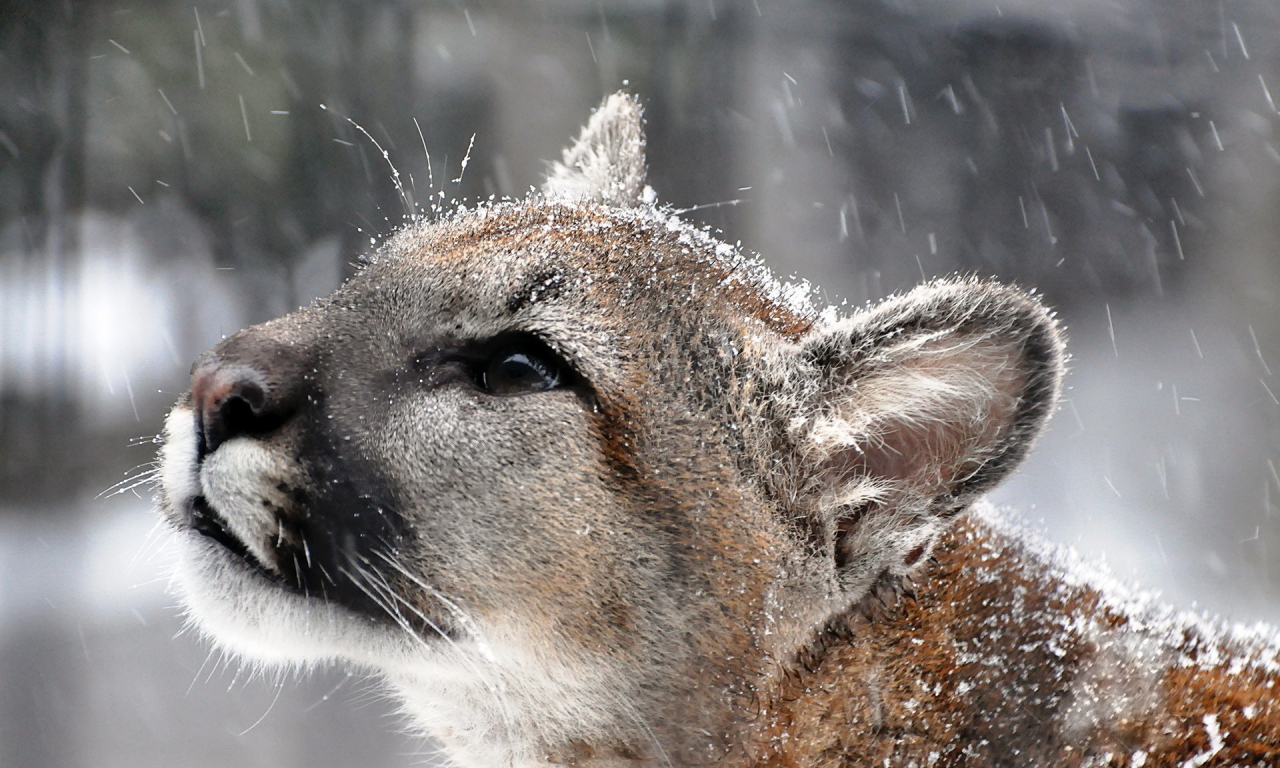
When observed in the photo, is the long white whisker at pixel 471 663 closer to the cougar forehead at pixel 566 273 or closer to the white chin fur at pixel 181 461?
the white chin fur at pixel 181 461

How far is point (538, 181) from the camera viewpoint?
726cm

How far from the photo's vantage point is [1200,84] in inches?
343

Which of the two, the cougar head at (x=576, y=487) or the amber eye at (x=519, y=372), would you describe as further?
the amber eye at (x=519, y=372)

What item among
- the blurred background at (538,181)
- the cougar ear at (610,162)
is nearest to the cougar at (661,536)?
the cougar ear at (610,162)

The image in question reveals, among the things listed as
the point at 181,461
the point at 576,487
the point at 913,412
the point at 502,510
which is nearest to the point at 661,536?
the point at 576,487

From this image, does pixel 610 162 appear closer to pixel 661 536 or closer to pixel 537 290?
pixel 537 290

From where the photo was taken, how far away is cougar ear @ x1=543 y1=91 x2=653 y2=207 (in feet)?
11.6

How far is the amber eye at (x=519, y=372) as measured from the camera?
7.58 ft

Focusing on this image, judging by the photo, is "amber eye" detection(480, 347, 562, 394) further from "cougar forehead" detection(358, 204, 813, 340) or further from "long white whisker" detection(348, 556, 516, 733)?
"long white whisker" detection(348, 556, 516, 733)

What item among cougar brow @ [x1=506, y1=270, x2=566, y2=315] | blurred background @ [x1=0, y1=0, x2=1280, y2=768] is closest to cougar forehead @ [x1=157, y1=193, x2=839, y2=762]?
cougar brow @ [x1=506, y1=270, x2=566, y2=315]

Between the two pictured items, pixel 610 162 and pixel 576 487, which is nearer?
pixel 576 487

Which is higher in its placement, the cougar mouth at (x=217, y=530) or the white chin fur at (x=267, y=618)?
the cougar mouth at (x=217, y=530)

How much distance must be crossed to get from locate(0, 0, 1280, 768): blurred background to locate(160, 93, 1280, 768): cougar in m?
3.02

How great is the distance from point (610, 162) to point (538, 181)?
3762mm
